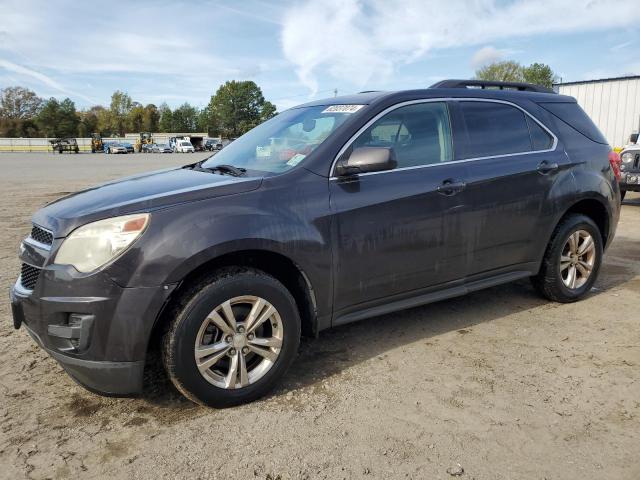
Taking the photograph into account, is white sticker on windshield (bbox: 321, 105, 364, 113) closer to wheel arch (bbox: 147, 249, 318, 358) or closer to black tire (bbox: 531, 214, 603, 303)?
wheel arch (bbox: 147, 249, 318, 358)

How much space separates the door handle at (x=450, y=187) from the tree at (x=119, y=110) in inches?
4832

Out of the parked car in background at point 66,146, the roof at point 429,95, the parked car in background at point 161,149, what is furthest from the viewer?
the parked car in background at point 161,149

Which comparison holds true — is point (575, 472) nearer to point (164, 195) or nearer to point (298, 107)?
point (164, 195)

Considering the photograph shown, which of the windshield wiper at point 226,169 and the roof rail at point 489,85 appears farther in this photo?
the roof rail at point 489,85

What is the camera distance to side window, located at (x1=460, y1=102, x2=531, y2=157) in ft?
12.8

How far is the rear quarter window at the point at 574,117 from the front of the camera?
451cm

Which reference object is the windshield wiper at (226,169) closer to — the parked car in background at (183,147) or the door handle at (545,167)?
the door handle at (545,167)

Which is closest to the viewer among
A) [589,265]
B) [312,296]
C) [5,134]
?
[312,296]

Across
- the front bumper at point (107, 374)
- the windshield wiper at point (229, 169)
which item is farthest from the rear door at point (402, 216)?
the front bumper at point (107, 374)

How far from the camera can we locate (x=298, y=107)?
166 inches

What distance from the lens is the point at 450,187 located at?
3.62 m

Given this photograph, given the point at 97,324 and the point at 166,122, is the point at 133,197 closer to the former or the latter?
the point at 97,324

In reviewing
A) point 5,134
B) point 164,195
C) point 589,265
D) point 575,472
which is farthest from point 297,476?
point 5,134

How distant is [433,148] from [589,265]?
2.07 m
